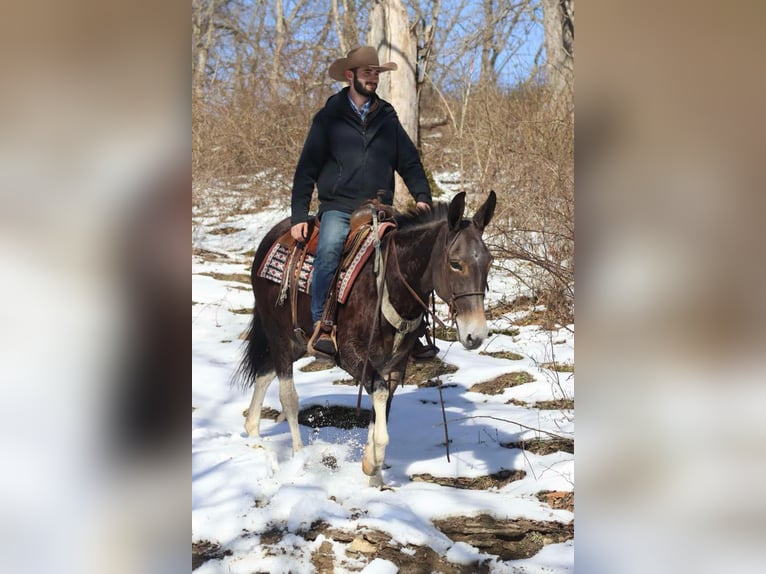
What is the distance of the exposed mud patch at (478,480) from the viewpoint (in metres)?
4.50

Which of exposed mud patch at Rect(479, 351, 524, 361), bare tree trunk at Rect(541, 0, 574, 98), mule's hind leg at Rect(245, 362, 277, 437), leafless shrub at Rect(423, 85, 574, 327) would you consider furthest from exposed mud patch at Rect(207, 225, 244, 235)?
mule's hind leg at Rect(245, 362, 277, 437)

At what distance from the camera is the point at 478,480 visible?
4.57 metres

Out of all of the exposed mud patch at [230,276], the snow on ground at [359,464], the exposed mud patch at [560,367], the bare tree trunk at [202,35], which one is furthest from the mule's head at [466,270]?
the bare tree trunk at [202,35]

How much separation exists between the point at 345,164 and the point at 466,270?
45.8 inches

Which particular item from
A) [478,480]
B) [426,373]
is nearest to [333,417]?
[426,373]

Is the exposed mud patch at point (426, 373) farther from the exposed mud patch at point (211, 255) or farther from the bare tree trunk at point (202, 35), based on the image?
the bare tree trunk at point (202, 35)

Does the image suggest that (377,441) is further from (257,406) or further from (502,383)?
(502,383)

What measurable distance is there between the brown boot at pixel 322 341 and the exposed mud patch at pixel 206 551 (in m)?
1.40

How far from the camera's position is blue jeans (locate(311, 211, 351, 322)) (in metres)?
4.41

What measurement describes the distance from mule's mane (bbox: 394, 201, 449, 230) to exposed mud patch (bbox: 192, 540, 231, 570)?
1993 millimetres

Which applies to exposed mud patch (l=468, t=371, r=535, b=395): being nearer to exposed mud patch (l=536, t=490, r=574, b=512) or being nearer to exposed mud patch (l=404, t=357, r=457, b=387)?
exposed mud patch (l=404, t=357, r=457, b=387)
